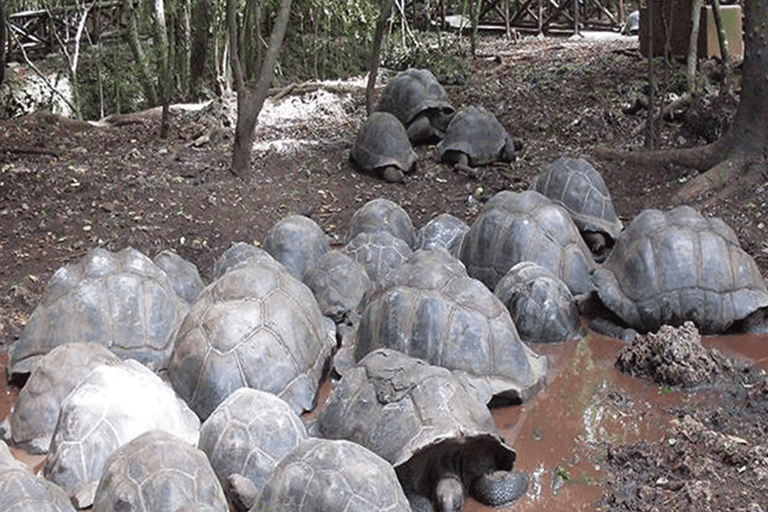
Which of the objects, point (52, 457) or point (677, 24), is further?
point (677, 24)

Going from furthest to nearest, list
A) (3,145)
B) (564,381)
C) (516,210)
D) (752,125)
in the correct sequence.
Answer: (3,145), (752,125), (516,210), (564,381)

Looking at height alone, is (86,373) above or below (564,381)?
above

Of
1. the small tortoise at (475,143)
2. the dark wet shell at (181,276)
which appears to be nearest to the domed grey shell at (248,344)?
the dark wet shell at (181,276)

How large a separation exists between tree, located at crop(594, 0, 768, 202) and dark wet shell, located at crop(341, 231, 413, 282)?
2730 mm

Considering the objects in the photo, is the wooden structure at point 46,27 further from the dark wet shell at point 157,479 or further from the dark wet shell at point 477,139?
the dark wet shell at point 157,479

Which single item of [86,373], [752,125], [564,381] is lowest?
[564,381]

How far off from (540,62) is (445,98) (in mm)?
2580

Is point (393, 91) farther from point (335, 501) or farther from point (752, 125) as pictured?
point (335, 501)

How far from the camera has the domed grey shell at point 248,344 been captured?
17.4 ft

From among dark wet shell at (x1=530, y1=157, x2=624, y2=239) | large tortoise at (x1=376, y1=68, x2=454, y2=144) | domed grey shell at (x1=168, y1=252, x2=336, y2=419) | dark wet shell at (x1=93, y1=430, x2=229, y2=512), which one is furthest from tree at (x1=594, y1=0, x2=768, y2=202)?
dark wet shell at (x1=93, y1=430, x2=229, y2=512)

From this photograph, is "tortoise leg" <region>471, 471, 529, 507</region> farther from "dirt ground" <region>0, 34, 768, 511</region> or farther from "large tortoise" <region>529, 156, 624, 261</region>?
"large tortoise" <region>529, 156, 624, 261</region>

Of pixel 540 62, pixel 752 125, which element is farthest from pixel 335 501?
pixel 540 62

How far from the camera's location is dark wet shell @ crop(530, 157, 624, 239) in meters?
7.89

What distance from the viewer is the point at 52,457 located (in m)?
4.66
